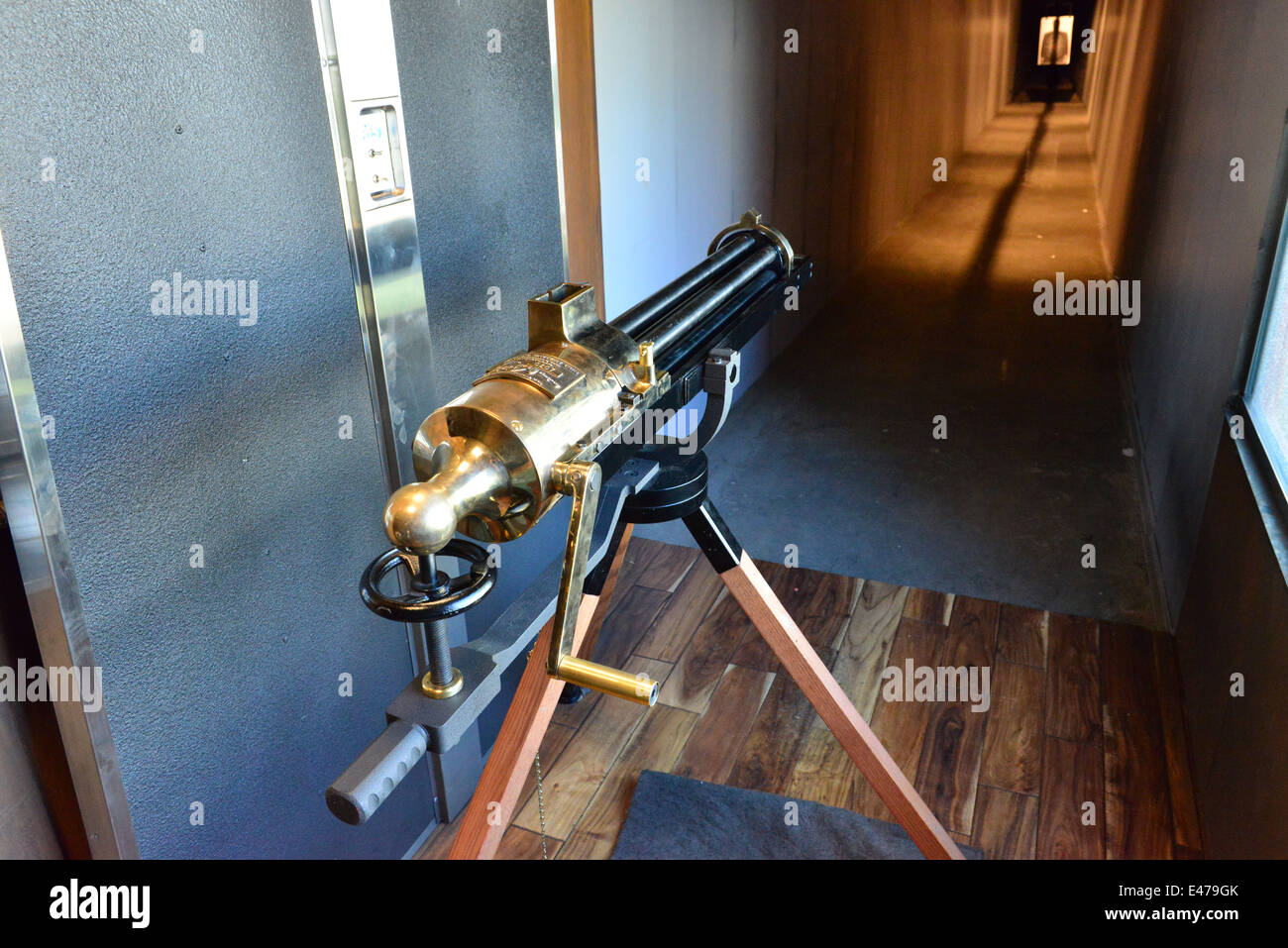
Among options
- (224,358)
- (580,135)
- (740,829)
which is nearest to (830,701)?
(740,829)

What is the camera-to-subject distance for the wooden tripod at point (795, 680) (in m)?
1.13

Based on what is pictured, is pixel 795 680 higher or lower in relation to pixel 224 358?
lower

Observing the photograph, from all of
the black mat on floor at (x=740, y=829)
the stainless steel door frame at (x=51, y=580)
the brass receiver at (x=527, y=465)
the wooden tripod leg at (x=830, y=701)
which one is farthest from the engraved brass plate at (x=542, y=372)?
the black mat on floor at (x=740, y=829)

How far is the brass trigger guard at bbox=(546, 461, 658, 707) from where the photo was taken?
814mm

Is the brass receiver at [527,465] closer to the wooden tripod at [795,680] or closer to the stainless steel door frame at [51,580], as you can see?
the wooden tripod at [795,680]

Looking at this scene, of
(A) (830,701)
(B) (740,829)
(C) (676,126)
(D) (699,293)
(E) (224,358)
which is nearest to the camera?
(E) (224,358)

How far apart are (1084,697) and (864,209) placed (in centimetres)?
394

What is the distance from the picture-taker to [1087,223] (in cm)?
657

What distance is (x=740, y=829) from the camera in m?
1.73

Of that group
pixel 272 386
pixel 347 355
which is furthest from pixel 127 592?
pixel 347 355

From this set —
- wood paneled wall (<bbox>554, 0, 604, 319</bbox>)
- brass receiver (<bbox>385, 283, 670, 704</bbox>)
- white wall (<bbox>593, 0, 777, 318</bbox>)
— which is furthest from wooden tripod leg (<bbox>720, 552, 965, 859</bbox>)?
white wall (<bbox>593, 0, 777, 318</bbox>)

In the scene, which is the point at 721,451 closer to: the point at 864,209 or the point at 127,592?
the point at 127,592

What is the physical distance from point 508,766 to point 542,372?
506 millimetres

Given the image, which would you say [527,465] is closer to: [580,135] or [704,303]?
[704,303]
